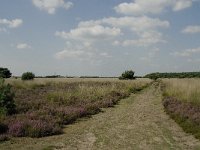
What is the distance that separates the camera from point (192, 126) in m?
15.9

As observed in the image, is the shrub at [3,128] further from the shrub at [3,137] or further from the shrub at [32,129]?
the shrub at [3,137]

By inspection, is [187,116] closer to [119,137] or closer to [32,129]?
[119,137]

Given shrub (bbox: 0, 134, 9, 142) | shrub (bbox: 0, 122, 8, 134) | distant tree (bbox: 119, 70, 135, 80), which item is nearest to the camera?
shrub (bbox: 0, 134, 9, 142)

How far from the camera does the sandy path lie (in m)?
12.8

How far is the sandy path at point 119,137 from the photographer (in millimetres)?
12773

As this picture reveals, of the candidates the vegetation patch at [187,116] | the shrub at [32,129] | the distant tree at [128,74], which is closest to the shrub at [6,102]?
the shrub at [32,129]

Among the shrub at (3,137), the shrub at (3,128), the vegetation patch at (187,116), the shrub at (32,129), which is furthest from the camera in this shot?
the vegetation patch at (187,116)

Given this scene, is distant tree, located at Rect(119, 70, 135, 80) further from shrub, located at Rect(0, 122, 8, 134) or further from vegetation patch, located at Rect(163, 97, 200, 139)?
shrub, located at Rect(0, 122, 8, 134)

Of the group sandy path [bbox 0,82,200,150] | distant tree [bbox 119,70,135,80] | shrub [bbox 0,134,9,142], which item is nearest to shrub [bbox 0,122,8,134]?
shrub [bbox 0,134,9,142]

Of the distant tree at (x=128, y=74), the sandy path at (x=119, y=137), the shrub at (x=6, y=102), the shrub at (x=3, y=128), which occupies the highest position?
the distant tree at (x=128, y=74)

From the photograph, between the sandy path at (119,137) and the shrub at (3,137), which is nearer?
the sandy path at (119,137)

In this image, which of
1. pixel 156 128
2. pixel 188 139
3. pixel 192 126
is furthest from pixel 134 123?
pixel 188 139

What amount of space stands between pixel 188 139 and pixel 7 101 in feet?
28.9

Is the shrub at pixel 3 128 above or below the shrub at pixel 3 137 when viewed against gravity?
above
